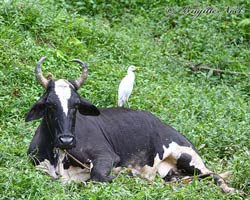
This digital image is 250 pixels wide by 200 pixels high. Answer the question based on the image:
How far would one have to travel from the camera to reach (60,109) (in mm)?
7703

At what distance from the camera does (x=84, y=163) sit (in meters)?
7.88

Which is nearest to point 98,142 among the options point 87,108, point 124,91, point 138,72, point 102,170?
point 87,108

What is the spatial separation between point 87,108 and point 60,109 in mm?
518

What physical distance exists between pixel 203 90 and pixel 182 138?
310 cm

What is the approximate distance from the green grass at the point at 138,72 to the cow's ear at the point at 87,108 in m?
0.74

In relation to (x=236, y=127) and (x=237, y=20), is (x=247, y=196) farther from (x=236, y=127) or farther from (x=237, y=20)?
(x=237, y=20)

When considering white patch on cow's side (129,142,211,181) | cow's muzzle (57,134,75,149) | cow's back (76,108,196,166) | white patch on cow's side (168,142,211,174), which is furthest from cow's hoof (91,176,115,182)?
white patch on cow's side (168,142,211,174)

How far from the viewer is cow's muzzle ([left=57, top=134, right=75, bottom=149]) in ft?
24.7

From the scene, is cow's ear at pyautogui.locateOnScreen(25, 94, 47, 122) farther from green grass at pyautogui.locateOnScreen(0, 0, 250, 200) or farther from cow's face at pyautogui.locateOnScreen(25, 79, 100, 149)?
green grass at pyautogui.locateOnScreen(0, 0, 250, 200)

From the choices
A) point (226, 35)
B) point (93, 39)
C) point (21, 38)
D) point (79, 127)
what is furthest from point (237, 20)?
point (79, 127)

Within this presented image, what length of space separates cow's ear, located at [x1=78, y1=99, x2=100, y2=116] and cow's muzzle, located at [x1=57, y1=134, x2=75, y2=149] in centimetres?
58

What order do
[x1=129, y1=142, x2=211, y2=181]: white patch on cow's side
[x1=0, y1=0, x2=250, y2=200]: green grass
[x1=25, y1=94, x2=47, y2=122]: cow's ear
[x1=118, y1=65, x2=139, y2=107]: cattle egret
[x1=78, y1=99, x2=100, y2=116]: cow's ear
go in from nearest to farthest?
[x1=0, y1=0, x2=250, y2=200]: green grass
[x1=25, y1=94, x2=47, y2=122]: cow's ear
[x1=78, y1=99, x2=100, y2=116]: cow's ear
[x1=129, y1=142, x2=211, y2=181]: white patch on cow's side
[x1=118, y1=65, x2=139, y2=107]: cattle egret

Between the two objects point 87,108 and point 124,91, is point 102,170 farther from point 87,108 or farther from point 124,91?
point 124,91

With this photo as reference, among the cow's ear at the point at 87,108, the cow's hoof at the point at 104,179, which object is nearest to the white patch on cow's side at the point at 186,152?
the cow's ear at the point at 87,108
